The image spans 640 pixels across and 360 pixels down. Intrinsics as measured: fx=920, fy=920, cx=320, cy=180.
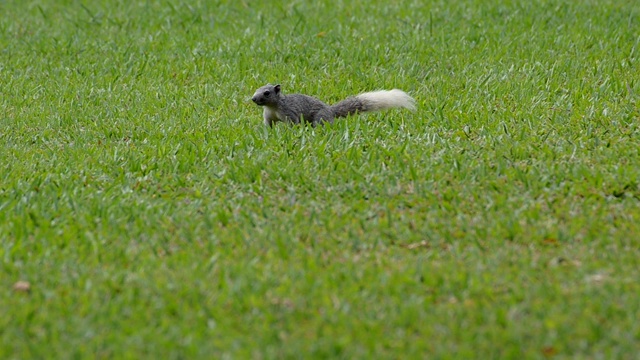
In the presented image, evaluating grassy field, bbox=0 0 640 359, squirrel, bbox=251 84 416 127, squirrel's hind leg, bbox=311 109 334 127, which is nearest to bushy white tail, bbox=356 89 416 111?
squirrel, bbox=251 84 416 127

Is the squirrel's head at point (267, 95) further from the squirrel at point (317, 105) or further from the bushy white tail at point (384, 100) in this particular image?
the bushy white tail at point (384, 100)

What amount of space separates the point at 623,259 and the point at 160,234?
2.58 meters

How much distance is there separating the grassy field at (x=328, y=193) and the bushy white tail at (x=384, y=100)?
100 millimetres

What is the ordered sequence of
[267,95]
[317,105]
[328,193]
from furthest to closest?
[317,105]
[267,95]
[328,193]

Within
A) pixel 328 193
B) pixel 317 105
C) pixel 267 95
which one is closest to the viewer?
pixel 328 193

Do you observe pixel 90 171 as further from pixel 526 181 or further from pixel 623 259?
pixel 623 259

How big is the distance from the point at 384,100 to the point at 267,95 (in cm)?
94

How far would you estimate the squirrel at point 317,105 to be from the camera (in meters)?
7.34

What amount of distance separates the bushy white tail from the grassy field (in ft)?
0.33

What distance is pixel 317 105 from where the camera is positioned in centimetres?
741

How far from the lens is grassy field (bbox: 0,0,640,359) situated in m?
4.29

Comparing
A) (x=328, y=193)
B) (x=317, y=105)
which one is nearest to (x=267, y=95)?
(x=317, y=105)

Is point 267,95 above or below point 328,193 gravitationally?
above

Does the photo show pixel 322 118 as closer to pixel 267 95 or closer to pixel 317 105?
pixel 317 105
